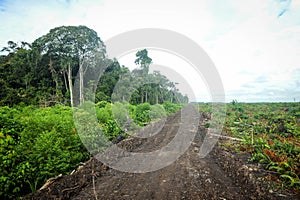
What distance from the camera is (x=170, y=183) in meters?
4.41

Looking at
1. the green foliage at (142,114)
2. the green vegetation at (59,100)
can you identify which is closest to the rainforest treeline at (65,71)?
the green vegetation at (59,100)

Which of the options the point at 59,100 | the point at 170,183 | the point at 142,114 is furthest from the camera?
the point at 59,100

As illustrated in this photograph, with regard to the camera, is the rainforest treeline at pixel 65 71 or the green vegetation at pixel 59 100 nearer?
the green vegetation at pixel 59 100

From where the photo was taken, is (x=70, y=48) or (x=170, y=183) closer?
(x=170, y=183)

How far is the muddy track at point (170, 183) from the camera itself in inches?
153

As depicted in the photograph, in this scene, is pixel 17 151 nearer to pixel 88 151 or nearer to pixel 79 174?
pixel 79 174

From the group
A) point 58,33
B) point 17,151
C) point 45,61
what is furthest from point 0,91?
point 17,151

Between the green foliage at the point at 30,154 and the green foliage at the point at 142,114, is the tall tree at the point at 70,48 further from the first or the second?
the green foliage at the point at 30,154

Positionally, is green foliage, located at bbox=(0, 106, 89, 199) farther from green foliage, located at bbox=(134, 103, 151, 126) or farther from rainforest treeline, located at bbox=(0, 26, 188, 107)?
rainforest treeline, located at bbox=(0, 26, 188, 107)

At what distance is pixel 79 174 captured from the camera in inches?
188

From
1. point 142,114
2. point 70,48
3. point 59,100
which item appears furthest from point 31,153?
point 70,48

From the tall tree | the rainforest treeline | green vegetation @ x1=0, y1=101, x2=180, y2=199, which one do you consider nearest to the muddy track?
green vegetation @ x1=0, y1=101, x2=180, y2=199

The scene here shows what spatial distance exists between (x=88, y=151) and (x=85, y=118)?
1251mm

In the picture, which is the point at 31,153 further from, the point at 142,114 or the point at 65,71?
the point at 65,71
